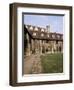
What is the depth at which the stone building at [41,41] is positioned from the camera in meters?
1.73

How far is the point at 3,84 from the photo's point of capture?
1699 mm

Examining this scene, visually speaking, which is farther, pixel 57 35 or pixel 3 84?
pixel 57 35

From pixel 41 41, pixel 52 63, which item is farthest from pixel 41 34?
pixel 52 63

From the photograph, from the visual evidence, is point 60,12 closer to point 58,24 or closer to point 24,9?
point 58,24

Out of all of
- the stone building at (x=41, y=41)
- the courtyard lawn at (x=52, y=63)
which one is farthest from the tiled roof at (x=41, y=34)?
the courtyard lawn at (x=52, y=63)

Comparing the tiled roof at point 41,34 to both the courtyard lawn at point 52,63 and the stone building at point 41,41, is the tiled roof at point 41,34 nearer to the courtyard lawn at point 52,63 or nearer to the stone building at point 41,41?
the stone building at point 41,41

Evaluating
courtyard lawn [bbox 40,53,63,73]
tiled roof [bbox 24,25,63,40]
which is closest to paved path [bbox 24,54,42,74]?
courtyard lawn [bbox 40,53,63,73]

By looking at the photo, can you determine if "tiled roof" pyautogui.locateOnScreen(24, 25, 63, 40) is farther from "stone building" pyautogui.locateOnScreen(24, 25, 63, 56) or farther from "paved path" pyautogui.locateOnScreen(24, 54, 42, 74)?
"paved path" pyautogui.locateOnScreen(24, 54, 42, 74)

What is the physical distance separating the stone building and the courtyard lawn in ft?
0.11

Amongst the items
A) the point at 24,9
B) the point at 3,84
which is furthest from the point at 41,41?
the point at 3,84

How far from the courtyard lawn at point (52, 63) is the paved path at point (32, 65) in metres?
0.03

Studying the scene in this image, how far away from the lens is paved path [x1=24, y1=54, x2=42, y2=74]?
1.73 meters

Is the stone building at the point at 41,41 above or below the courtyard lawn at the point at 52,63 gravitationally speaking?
above

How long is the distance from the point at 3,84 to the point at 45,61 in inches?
12.4
